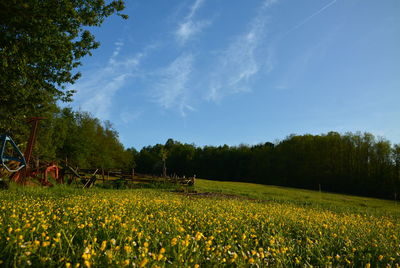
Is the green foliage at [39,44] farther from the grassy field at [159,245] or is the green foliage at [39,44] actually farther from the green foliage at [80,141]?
the green foliage at [80,141]

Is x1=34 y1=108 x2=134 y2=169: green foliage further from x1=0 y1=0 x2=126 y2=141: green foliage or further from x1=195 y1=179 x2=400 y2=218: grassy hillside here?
x1=195 y1=179 x2=400 y2=218: grassy hillside

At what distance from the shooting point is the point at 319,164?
5897 cm

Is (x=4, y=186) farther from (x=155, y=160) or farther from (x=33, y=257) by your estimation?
(x=155, y=160)

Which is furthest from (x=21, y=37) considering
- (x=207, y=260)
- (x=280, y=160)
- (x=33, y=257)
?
(x=280, y=160)

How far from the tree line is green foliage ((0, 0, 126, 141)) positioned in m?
43.3

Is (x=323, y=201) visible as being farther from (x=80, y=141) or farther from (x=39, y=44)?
(x=80, y=141)

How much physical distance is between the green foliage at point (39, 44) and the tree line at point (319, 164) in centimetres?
4327

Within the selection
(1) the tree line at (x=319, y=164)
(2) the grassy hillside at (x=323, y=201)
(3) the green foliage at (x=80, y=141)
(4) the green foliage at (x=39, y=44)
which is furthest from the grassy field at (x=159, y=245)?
(1) the tree line at (x=319, y=164)

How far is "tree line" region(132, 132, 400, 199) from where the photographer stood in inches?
1909

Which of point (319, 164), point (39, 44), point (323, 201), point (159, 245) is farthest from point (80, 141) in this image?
point (319, 164)

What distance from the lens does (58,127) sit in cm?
4112

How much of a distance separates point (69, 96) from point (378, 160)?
57.8 meters

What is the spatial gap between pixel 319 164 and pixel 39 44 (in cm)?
6113

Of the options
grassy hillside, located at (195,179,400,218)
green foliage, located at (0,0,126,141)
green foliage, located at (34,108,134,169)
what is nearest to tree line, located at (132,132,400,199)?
Result: green foliage, located at (34,108,134,169)
